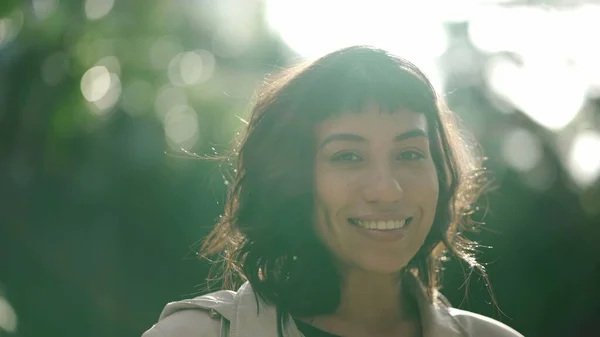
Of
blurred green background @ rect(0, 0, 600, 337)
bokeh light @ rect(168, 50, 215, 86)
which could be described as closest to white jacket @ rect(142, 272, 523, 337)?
blurred green background @ rect(0, 0, 600, 337)

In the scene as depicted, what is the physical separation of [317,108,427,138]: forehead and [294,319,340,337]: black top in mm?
470

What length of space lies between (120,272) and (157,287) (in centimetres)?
41

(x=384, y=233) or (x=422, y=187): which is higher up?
(x=422, y=187)

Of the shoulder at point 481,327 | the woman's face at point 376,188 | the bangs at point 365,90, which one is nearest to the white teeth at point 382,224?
the woman's face at point 376,188

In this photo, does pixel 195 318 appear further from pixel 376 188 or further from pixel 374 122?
pixel 374 122

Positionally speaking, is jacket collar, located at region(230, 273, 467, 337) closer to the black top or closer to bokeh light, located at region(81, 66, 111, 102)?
the black top

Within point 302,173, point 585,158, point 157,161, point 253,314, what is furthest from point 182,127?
point 253,314

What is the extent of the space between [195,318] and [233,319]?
0.09 meters

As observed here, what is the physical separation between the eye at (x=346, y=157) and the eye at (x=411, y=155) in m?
0.11

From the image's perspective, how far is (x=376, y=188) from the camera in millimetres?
2729

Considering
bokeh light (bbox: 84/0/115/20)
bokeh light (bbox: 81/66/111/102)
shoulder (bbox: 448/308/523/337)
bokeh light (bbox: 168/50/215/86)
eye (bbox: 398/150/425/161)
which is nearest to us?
eye (bbox: 398/150/425/161)

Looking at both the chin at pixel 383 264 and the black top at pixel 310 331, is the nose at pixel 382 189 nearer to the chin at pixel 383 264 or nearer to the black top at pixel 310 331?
the chin at pixel 383 264

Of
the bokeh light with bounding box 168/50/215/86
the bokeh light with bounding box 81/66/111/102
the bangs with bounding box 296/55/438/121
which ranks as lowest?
the bangs with bounding box 296/55/438/121

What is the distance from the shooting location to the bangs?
9.32 ft
